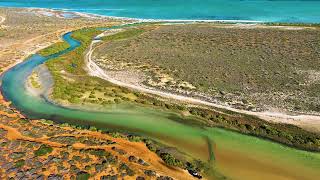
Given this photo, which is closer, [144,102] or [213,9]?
[144,102]

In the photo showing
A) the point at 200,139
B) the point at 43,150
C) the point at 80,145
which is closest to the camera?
the point at 43,150

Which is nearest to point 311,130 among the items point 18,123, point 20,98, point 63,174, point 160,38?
point 63,174

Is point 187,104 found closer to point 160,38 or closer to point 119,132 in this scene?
point 119,132

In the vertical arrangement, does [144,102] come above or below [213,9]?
below

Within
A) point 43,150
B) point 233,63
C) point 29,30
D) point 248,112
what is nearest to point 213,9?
point 29,30

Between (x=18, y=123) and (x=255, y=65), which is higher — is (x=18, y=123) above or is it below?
below

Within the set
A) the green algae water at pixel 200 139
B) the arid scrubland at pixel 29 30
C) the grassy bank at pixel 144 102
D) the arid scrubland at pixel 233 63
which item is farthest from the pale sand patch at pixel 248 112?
the arid scrubland at pixel 29 30

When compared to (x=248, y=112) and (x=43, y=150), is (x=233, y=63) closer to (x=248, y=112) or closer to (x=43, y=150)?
(x=248, y=112)
